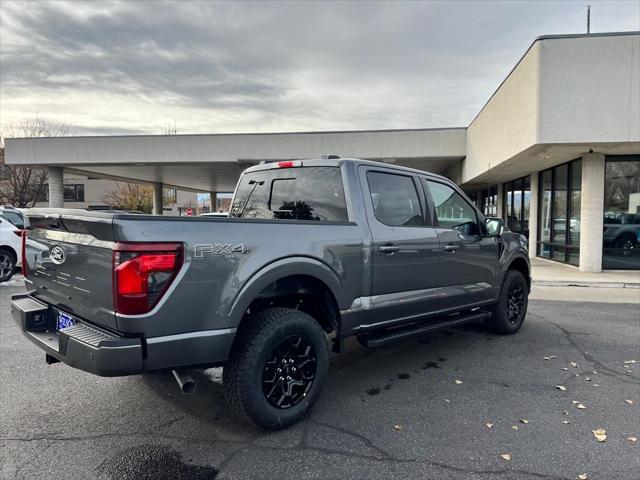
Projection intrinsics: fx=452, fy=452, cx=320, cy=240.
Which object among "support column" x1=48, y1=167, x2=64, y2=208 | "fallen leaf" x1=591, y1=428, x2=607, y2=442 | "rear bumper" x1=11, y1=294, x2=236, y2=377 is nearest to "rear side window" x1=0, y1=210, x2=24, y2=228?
"rear bumper" x1=11, y1=294, x2=236, y2=377

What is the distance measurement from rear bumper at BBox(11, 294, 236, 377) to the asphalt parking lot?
24.8 inches

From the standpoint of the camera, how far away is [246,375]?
9.81ft

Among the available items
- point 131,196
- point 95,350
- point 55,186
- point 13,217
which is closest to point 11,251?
point 13,217

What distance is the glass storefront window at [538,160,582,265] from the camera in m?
13.3

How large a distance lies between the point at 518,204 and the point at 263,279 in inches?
731

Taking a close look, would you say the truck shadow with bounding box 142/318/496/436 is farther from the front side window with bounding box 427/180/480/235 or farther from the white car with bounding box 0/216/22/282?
the white car with bounding box 0/216/22/282

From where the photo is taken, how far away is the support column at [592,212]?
12.2m

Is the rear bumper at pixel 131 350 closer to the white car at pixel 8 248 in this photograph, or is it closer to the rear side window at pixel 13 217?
the white car at pixel 8 248

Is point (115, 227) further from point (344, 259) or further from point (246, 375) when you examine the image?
point (344, 259)

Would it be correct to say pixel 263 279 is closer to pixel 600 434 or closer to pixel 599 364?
pixel 600 434

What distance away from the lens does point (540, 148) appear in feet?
35.9

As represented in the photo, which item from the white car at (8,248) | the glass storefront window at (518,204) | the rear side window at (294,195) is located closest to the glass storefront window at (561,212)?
the glass storefront window at (518,204)

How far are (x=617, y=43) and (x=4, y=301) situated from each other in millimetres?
13675

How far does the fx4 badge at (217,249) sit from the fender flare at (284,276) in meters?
0.21
